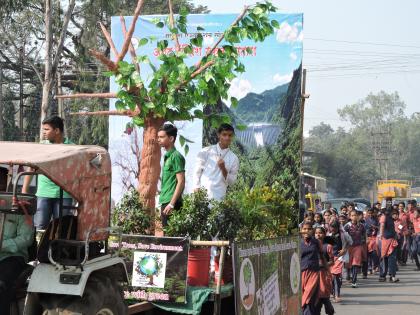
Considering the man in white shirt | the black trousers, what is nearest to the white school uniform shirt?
the man in white shirt

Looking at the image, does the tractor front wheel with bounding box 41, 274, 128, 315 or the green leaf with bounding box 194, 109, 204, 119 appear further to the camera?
the green leaf with bounding box 194, 109, 204, 119

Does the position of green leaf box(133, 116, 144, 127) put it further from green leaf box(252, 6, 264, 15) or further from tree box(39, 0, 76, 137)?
tree box(39, 0, 76, 137)

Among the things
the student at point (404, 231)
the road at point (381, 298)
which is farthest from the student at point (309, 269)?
the student at point (404, 231)

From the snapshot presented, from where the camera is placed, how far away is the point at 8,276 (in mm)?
6055

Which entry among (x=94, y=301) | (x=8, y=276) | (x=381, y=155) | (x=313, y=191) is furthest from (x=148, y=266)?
(x=381, y=155)

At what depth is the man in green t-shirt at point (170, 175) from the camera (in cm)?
885

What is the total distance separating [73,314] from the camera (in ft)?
19.6

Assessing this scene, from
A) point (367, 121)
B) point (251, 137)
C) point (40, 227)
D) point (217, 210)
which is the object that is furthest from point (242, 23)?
point (367, 121)

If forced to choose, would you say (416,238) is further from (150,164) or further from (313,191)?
(313,191)

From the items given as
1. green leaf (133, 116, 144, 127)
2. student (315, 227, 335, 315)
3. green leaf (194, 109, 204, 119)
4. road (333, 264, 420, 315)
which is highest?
green leaf (194, 109, 204, 119)

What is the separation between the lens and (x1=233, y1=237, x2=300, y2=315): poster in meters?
7.94

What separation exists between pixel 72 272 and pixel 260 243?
285 centimetres

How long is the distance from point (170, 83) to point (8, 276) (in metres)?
3.76

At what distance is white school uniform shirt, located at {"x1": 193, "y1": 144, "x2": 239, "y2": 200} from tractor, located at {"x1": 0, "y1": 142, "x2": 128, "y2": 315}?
2.97m
